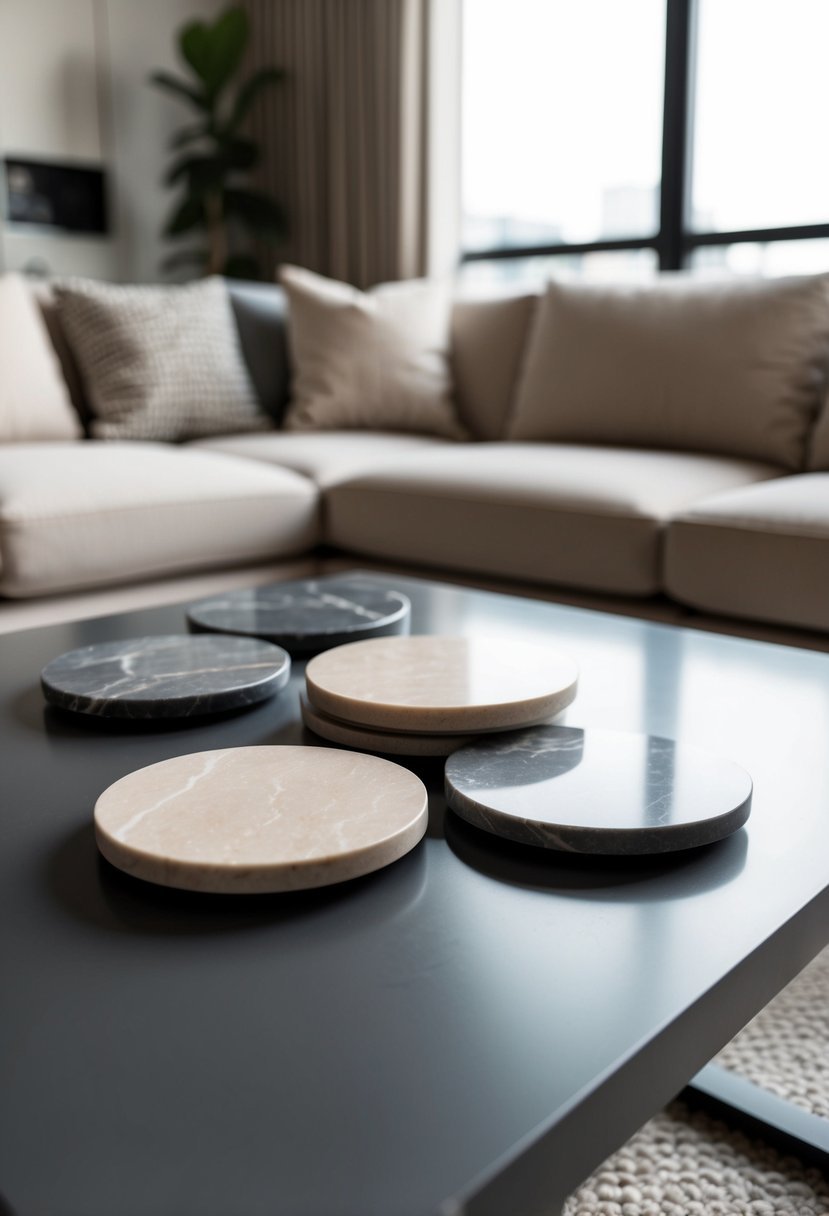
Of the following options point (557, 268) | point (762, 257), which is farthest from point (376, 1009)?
point (557, 268)

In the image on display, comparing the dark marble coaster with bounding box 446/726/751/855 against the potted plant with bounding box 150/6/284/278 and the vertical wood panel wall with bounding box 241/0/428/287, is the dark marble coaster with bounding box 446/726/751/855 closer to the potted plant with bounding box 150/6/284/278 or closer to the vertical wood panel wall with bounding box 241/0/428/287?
the vertical wood panel wall with bounding box 241/0/428/287

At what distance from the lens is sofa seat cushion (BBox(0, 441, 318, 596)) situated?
2.03 m

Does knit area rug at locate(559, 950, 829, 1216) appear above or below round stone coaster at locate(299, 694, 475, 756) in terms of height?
below

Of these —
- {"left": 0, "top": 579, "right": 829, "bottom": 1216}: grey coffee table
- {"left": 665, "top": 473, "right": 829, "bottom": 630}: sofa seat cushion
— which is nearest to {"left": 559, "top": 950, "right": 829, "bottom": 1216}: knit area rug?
{"left": 0, "top": 579, "right": 829, "bottom": 1216}: grey coffee table

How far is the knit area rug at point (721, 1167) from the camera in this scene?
973 mm

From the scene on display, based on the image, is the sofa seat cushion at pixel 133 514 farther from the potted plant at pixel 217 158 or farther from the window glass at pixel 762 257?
the potted plant at pixel 217 158

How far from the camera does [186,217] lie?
4789 millimetres

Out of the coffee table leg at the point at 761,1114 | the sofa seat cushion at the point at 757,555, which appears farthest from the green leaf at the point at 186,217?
the coffee table leg at the point at 761,1114

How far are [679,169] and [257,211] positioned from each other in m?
2.00

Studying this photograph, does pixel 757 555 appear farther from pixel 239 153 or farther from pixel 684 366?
pixel 239 153

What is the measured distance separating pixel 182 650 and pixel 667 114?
125 inches

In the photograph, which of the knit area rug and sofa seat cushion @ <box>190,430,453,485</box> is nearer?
the knit area rug

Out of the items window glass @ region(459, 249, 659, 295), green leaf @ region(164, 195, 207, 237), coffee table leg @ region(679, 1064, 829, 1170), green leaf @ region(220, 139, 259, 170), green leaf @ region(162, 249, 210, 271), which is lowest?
coffee table leg @ region(679, 1064, 829, 1170)

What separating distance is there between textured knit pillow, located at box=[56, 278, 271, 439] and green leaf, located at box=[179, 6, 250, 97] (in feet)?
7.15
